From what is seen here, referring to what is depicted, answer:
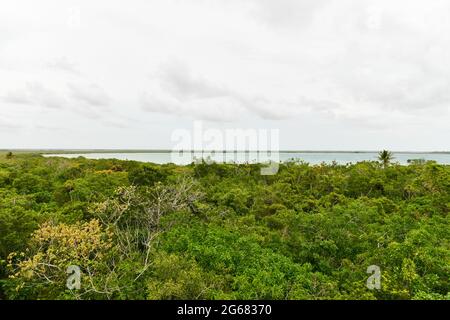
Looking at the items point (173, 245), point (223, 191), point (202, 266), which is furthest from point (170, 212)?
point (223, 191)

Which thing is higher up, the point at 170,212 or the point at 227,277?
the point at 170,212

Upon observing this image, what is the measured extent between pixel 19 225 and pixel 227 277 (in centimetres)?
790

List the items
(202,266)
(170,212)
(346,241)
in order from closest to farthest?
(202,266), (346,241), (170,212)

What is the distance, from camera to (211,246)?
12344mm

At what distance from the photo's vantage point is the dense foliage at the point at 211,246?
9.49m

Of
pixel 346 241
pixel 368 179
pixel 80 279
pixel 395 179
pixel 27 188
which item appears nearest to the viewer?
pixel 80 279

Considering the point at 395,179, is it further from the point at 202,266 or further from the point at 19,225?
the point at 19,225

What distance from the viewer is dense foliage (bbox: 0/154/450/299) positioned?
31.1 feet

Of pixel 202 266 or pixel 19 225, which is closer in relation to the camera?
pixel 202 266

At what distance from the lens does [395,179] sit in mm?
27688

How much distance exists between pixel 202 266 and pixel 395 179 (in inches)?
884
